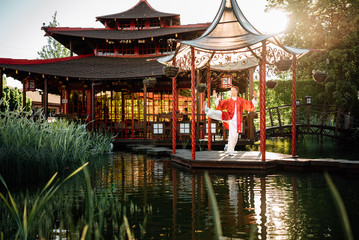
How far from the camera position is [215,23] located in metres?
7.88

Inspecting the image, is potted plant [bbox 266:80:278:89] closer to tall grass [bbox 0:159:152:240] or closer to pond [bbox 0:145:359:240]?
pond [bbox 0:145:359:240]

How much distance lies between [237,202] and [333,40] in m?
18.1

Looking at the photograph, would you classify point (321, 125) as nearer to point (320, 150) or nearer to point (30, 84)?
point (320, 150)

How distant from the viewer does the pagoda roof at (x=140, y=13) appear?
1881 centimetres

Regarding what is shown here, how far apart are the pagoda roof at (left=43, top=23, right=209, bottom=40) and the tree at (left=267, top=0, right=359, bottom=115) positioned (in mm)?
7078

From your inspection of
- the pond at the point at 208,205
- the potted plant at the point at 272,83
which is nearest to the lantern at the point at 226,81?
the potted plant at the point at 272,83

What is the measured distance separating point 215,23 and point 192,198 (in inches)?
197

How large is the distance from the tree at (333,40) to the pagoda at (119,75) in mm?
7049

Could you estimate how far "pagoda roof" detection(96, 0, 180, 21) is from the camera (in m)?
18.8

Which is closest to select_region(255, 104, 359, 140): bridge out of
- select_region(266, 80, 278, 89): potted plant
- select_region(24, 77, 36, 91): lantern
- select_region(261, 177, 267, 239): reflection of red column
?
select_region(266, 80, 278, 89): potted plant

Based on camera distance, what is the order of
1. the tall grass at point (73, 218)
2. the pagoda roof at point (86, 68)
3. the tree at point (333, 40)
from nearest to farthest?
the tall grass at point (73, 218) → the pagoda roof at point (86, 68) → the tree at point (333, 40)

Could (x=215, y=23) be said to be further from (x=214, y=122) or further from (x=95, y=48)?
(x=95, y=48)

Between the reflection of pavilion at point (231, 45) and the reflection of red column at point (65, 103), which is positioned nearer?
the reflection of pavilion at point (231, 45)

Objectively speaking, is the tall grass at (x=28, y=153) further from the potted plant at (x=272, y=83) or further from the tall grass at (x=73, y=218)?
the potted plant at (x=272, y=83)
